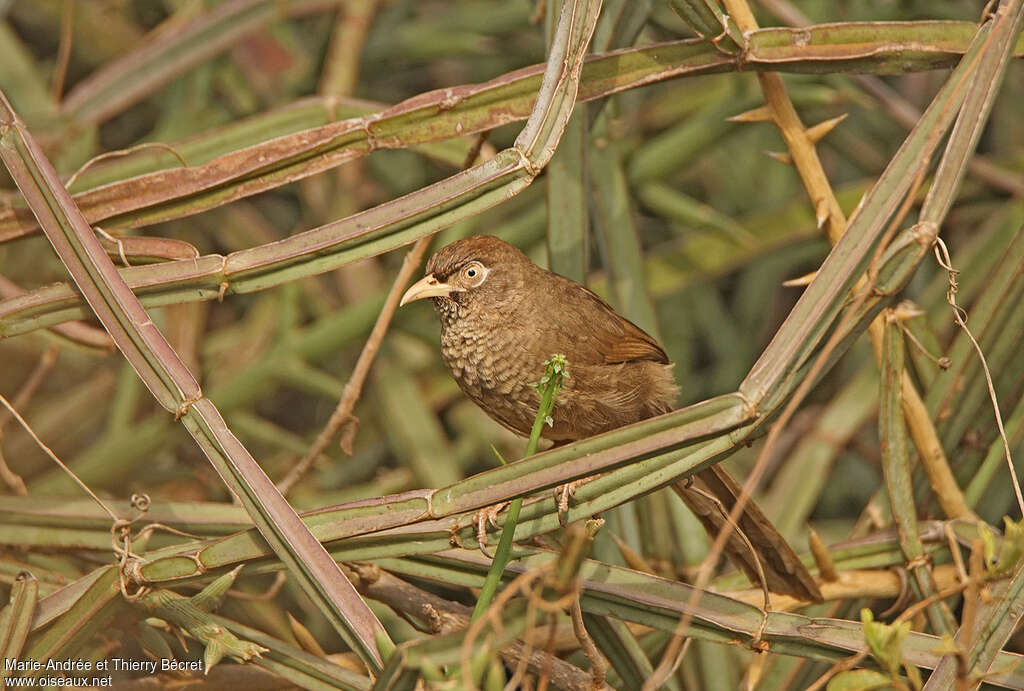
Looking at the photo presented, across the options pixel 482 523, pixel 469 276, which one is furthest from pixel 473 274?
pixel 482 523

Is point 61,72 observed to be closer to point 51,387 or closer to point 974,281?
point 51,387

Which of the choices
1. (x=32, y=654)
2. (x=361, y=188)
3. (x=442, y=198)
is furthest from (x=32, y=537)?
(x=361, y=188)

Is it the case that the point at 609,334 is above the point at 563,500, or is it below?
above

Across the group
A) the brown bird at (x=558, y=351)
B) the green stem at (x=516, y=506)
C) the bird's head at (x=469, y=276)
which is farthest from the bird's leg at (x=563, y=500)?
the bird's head at (x=469, y=276)

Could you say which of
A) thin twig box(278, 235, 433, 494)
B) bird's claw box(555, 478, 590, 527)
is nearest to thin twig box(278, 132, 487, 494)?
thin twig box(278, 235, 433, 494)

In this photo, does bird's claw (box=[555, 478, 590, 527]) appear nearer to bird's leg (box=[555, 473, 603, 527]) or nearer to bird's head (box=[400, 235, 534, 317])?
bird's leg (box=[555, 473, 603, 527])

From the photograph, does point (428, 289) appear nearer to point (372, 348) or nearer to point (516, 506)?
point (372, 348)

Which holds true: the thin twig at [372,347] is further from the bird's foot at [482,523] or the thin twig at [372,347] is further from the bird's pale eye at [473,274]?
the bird's foot at [482,523]
